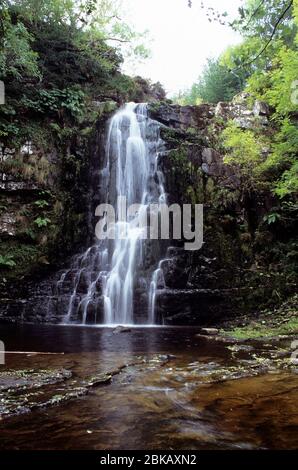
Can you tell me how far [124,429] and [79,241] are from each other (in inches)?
377

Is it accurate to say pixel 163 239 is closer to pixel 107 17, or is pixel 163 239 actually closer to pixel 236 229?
pixel 236 229

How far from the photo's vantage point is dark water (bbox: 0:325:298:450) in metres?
2.62

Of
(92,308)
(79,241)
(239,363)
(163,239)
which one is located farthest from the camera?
(79,241)

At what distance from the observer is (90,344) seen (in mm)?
6586

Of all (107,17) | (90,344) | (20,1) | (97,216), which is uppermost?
(107,17)

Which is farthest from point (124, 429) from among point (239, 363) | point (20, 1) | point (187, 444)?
point (20, 1)

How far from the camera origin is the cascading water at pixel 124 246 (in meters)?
10.1

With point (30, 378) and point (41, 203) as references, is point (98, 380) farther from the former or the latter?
point (41, 203)

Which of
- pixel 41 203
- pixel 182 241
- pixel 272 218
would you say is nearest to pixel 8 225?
pixel 41 203

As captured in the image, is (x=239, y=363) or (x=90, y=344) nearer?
(x=239, y=363)

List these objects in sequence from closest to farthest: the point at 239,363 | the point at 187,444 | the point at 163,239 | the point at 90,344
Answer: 1. the point at 187,444
2. the point at 239,363
3. the point at 90,344
4. the point at 163,239

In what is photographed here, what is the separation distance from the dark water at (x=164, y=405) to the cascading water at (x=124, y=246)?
395 cm

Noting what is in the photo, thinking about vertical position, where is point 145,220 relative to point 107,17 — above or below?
below

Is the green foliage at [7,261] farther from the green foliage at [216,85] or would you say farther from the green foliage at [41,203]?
the green foliage at [216,85]
